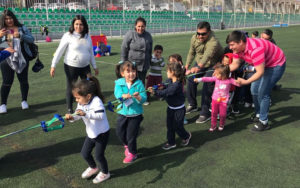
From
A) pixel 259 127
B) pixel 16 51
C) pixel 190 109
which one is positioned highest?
pixel 16 51

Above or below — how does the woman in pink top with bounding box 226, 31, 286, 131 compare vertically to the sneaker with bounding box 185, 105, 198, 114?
above

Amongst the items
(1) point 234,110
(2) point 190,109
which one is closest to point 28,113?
(2) point 190,109

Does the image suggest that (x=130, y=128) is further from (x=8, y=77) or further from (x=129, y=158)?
(x=8, y=77)

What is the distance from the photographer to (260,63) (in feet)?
13.1

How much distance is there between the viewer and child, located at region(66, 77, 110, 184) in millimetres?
2838

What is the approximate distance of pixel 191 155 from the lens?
150 inches

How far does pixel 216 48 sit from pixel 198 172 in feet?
8.22

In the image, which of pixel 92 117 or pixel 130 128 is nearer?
pixel 92 117

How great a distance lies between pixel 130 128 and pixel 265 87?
8.54 feet

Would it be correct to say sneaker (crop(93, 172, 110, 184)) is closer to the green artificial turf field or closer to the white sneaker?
the green artificial turf field

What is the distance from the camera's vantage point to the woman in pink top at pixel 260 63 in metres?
3.96

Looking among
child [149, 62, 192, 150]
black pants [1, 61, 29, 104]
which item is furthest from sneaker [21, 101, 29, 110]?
child [149, 62, 192, 150]

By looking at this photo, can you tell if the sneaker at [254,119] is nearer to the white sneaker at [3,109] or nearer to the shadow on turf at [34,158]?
the shadow on turf at [34,158]

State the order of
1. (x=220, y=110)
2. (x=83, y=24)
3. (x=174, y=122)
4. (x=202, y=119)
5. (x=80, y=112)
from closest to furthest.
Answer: (x=80, y=112) → (x=174, y=122) → (x=220, y=110) → (x=83, y=24) → (x=202, y=119)
